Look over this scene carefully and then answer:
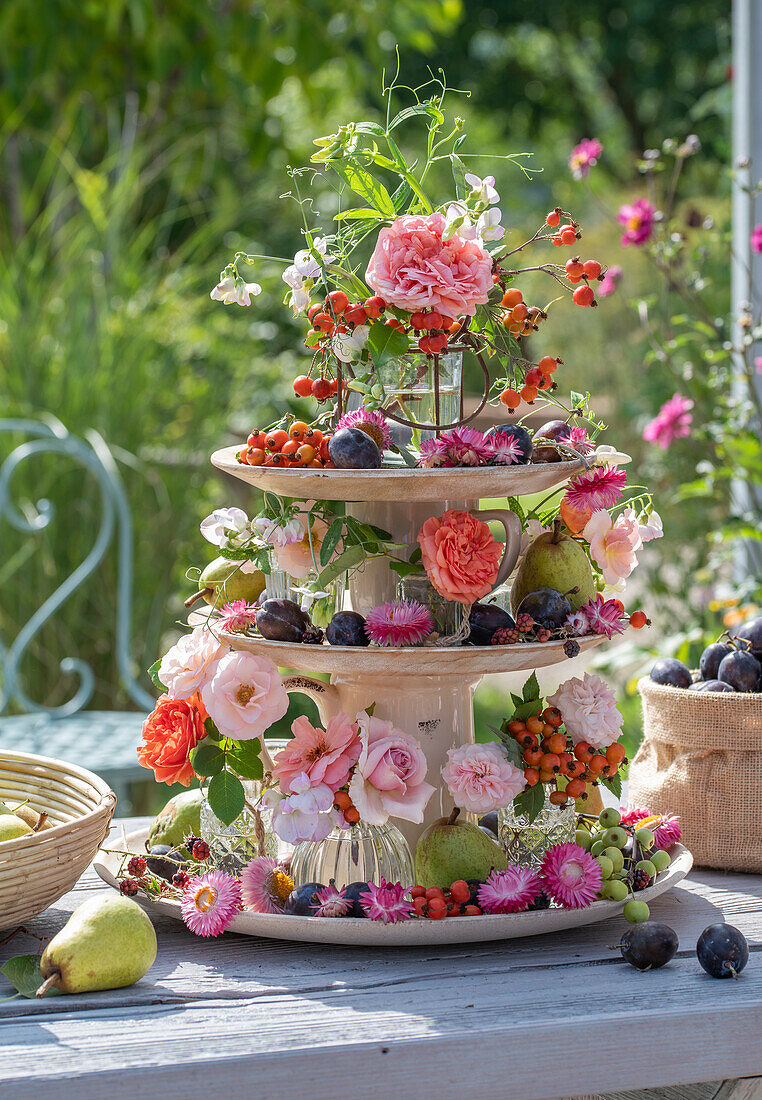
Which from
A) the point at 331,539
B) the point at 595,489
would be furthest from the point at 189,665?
the point at 595,489

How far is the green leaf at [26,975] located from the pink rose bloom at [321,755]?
0.24 metres

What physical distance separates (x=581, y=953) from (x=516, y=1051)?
0.18 metres

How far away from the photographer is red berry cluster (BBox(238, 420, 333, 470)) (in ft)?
3.29

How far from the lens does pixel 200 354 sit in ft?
10.8

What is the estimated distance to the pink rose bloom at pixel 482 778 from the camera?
101cm

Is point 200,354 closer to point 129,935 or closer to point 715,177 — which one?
point 129,935

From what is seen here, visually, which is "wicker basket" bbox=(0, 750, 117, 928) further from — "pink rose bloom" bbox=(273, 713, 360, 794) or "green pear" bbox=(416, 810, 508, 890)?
"green pear" bbox=(416, 810, 508, 890)

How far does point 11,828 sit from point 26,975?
0.13 metres

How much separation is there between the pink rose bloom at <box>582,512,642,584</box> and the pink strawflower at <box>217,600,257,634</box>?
0.31m

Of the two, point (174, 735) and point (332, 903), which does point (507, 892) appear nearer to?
point (332, 903)

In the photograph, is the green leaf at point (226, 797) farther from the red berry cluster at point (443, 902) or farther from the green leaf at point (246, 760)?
the red berry cluster at point (443, 902)

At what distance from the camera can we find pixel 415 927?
0.97 meters

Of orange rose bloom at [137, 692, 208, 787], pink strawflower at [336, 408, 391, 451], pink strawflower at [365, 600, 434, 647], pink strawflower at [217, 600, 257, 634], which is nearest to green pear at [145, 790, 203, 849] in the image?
orange rose bloom at [137, 692, 208, 787]

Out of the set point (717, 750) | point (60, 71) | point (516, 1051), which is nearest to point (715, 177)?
point (60, 71)
